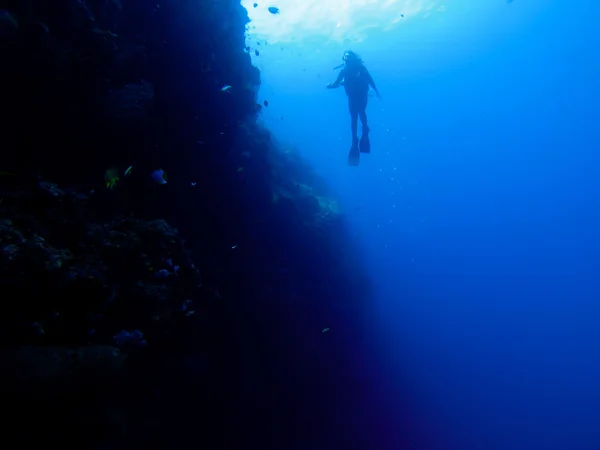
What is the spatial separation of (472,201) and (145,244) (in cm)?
11367

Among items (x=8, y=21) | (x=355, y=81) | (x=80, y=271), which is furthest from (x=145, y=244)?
(x=355, y=81)

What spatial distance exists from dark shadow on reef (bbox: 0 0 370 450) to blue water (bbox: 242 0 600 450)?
9918 millimetres

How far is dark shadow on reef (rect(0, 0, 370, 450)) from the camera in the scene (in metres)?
4.05

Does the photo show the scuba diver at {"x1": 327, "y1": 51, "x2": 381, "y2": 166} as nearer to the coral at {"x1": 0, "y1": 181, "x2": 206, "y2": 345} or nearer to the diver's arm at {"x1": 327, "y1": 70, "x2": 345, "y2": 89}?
the diver's arm at {"x1": 327, "y1": 70, "x2": 345, "y2": 89}

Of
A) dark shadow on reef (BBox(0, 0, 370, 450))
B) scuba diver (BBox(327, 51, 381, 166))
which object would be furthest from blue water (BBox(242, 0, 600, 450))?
scuba diver (BBox(327, 51, 381, 166))

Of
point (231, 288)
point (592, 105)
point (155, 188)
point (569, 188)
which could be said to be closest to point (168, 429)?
point (231, 288)

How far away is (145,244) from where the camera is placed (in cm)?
568

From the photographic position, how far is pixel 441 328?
5072 cm

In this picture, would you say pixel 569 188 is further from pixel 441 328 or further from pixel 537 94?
pixel 441 328

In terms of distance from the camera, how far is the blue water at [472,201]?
3145cm

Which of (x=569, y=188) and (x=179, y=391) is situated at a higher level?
(x=569, y=188)

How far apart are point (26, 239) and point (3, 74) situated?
275 centimetres

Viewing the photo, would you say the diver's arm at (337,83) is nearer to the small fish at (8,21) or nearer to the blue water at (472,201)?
the small fish at (8,21)

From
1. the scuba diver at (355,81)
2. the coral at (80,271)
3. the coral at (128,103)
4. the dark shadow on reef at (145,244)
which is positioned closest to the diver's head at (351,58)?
the scuba diver at (355,81)
